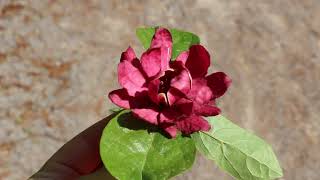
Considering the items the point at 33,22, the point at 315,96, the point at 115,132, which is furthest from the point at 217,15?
the point at 115,132

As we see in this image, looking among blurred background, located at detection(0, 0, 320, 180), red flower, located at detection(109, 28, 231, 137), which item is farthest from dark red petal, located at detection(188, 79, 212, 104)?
blurred background, located at detection(0, 0, 320, 180)

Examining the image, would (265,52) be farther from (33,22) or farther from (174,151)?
(174,151)

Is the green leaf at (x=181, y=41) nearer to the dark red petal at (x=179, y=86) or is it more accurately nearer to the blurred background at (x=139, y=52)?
the dark red petal at (x=179, y=86)

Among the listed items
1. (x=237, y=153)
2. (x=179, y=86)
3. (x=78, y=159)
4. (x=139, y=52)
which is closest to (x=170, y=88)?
(x=179, y=86)

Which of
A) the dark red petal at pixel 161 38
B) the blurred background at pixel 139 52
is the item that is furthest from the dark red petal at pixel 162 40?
the blurred background at pixel 139 52

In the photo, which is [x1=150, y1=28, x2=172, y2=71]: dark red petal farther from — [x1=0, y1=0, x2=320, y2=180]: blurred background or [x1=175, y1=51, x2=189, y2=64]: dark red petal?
[x1=0, y1=0, x2=320, y2=180]: blurred background

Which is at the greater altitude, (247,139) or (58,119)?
(247,139)
